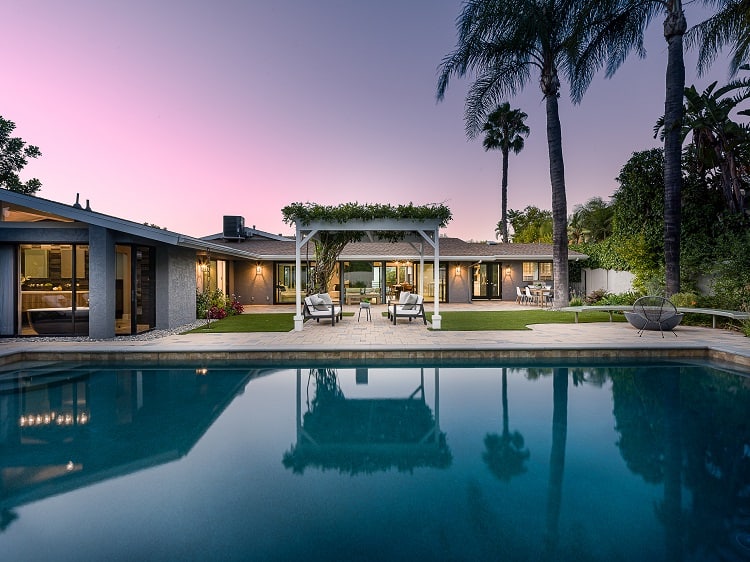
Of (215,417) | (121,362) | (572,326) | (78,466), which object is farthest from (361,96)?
(78,466)

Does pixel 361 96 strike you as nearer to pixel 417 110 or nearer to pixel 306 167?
pixel 417 110

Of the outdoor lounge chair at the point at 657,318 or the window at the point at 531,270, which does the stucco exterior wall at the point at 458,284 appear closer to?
the window at the point at 531,270

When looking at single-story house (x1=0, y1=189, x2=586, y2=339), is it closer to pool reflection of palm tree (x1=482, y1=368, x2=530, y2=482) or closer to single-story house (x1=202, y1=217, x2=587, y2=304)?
single-story house (x1=202, y1=217, x2=587, y2=304)

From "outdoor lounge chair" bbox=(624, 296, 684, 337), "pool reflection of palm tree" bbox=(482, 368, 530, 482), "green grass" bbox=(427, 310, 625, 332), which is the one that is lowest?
"pool reflection of palm tree" bbox=(482, 368, 530, 482)

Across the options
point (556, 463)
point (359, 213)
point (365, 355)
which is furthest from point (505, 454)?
point (359, 213)

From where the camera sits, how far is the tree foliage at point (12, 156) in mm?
21734

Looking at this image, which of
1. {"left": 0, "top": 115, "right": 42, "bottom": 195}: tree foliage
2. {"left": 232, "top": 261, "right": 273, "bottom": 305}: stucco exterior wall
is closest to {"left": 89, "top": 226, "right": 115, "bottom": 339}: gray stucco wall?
{"left": 232, "top": 261, "right": 273, "bottom": 305}: stucco exterior wall

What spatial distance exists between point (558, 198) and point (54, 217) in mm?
14959

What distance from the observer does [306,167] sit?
64.6 feet

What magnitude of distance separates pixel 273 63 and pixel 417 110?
6.96m

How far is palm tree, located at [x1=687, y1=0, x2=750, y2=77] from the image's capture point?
11172 mm

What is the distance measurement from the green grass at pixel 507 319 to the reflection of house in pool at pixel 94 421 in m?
6.22

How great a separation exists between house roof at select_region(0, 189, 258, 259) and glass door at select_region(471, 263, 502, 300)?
14997mm

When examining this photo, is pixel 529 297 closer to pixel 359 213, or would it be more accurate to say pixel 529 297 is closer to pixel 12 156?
pixel 359 213
